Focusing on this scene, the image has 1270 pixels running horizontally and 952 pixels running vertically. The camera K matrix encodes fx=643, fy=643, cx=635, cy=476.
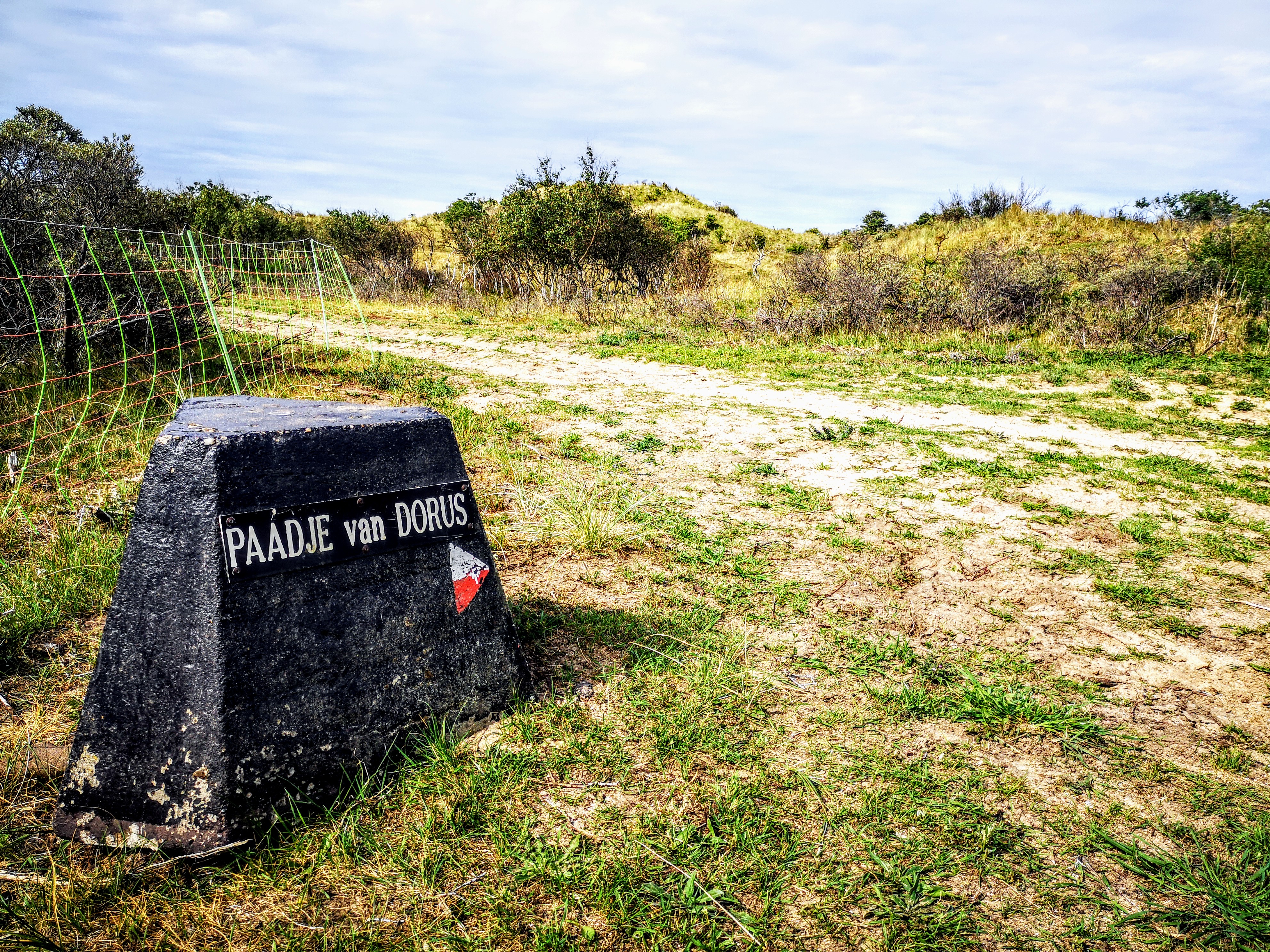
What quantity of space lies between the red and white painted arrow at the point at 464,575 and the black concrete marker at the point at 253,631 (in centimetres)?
8

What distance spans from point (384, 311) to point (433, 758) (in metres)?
17.9

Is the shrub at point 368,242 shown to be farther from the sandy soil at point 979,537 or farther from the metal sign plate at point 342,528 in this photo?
the metal sign plate at point 342,528

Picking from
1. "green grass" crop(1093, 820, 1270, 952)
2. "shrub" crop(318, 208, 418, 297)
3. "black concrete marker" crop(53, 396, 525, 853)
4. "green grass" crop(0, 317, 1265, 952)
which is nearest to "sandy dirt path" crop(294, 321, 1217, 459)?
"green grass" crop(0, 317, 1265, 952)

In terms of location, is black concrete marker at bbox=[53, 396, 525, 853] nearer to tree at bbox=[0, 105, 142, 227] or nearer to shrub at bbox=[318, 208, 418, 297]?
tree at bbox=[0, 105, 142, 227]

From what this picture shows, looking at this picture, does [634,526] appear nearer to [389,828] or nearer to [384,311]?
[389,828]

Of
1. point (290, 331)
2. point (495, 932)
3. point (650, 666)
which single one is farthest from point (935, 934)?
point (290, 331)

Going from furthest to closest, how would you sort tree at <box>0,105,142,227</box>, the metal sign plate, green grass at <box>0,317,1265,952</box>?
1. tree at <box>0,105,142,227</box>
2. the metal sign plate
3. green grass at <box>0,317,1265,952</box>

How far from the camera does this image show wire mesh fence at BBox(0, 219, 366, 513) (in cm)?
496

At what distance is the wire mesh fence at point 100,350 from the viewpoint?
195 inches

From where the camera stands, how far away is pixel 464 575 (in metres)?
2.14

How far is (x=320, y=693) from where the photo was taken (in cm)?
185

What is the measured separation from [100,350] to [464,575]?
28.4ft

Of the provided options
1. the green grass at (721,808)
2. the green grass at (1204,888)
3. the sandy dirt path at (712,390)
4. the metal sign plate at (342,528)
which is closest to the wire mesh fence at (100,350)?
the green grass at (721,808)

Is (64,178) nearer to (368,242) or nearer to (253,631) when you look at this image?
(253,631)
